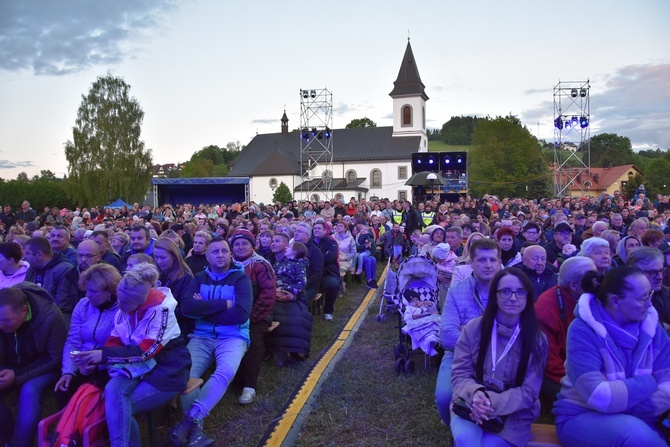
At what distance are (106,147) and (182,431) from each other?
42.9m

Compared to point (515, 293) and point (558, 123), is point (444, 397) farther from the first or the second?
point (558, 123)

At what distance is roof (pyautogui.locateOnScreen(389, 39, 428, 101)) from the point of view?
60188 mm

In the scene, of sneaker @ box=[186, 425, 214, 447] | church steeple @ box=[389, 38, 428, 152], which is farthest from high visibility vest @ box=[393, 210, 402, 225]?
church steeple @ box=[389, 38, 428, 152]

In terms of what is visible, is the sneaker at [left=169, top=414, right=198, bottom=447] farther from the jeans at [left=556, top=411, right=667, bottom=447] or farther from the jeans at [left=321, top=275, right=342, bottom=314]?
the jeans at [left=321, top=275, right=342, bottom=314]

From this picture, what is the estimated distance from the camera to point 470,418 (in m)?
3.08

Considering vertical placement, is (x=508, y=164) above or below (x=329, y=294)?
above

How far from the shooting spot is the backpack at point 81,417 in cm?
326

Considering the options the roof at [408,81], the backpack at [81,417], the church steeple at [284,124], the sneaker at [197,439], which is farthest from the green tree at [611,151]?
the backpack at [81,417]

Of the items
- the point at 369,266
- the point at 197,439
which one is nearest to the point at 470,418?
the point at 197,439

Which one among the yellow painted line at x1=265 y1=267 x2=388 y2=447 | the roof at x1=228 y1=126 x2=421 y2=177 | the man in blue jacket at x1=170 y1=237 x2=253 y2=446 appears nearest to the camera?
the yellow painted line at x1=265 y1=267 x2=388 y2=447

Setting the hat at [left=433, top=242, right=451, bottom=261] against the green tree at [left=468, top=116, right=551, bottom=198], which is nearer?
the hat at [left=433, top=242, right=451, bottom=261]

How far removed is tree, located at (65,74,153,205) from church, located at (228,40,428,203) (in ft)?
60.5

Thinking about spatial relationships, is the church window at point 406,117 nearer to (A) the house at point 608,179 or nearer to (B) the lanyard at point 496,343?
(A) the house at point 608,179

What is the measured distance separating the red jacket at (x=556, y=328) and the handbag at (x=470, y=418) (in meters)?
1.04
